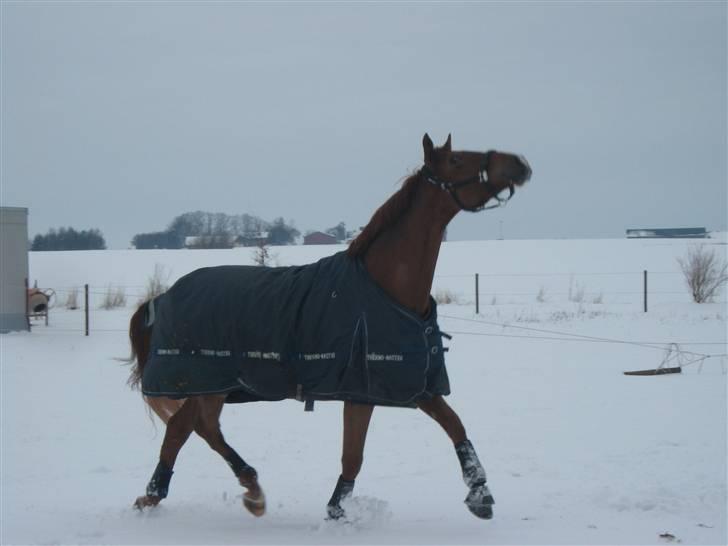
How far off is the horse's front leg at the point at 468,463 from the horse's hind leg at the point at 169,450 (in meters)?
1.43

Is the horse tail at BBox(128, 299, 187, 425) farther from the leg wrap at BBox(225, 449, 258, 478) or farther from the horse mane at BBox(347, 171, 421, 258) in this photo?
the horse mane at BBox(347, 171, 421, 258)

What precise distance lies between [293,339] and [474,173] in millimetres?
1328

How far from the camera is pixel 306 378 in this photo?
459cm

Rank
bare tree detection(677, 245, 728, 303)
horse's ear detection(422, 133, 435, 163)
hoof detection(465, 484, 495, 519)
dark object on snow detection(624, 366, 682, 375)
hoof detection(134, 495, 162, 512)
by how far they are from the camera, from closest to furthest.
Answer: hoof detection(465, 484, 495, 519) → horse's ear detection(422, 133, 435, 163) → hoof detection(134, 495, 162, 512) → dark object on snow detection(624, 366, 682, 375) → bare tree detection(677, 245, 728, 303)

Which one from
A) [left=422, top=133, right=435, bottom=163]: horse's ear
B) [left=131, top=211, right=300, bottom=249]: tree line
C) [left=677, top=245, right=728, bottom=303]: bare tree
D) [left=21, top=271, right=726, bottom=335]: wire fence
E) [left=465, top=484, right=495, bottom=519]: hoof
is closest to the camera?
[left=465, top=484, right=495, bottom=519]: hoof

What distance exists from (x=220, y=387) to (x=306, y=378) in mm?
582

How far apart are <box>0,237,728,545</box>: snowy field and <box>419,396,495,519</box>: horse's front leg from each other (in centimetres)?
13

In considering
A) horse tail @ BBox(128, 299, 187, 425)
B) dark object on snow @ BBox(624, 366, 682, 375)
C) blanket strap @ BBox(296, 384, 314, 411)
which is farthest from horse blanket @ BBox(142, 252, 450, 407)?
dark object on snow @ BBox(624, 366, 682, 375)

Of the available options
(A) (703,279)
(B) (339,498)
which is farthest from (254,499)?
(A) (703,279)

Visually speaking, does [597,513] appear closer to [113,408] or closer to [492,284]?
[113,408]

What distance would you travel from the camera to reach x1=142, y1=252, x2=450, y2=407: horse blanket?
4.42 metres

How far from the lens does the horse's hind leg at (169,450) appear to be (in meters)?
4.92

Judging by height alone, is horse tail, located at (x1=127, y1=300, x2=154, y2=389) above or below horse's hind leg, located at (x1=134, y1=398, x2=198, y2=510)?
above

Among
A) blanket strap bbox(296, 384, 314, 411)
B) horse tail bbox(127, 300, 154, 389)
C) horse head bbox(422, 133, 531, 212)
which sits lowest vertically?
blanket strap bbox(296, 384, 314, 411)
